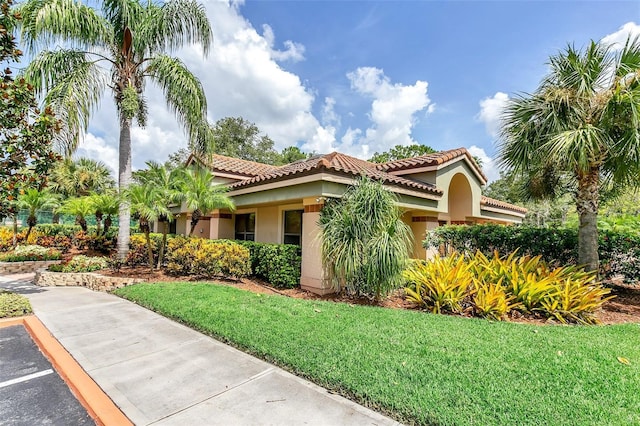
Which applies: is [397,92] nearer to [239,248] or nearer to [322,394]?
[239,248]

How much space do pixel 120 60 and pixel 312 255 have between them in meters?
10.6

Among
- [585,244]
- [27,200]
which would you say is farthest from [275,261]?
[27,200]

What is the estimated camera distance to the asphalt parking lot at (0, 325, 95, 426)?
317 centimetres

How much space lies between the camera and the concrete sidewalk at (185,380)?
307 cm

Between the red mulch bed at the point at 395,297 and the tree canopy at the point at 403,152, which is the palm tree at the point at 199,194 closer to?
the red mulch bed at the point at 395,297

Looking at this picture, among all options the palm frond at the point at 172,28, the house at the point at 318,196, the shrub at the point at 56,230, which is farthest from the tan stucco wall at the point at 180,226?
the palm frond at the point at 172,28

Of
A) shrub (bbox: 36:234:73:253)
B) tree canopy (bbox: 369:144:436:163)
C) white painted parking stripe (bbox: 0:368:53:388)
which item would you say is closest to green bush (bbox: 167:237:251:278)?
white painted parking stripe (bbox: 0:368:53:388)

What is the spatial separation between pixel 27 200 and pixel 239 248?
12.9 meters

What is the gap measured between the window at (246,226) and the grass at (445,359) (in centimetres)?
794

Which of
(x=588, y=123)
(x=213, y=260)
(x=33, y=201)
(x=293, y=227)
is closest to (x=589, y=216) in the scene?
(x=588, y=123)

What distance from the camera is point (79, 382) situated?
12.4 ft

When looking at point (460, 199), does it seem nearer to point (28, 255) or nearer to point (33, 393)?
point (33, 393)

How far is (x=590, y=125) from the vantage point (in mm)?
7078

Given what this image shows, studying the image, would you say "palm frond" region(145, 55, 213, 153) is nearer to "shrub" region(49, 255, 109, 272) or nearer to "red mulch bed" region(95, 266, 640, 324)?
"red mulch bed" region(95, 266, 640, 324)
